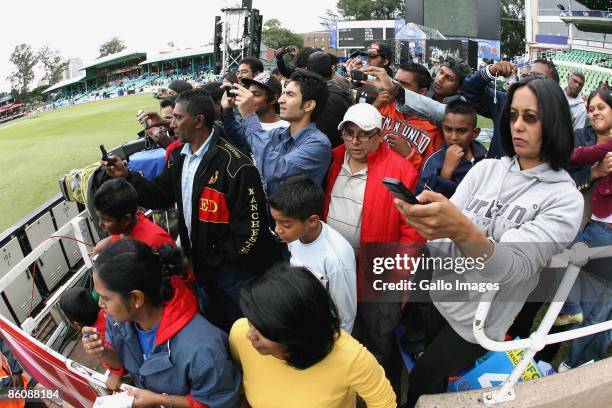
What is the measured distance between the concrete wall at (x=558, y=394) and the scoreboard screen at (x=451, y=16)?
28.3m

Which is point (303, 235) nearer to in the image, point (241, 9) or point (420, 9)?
point (241, 9)

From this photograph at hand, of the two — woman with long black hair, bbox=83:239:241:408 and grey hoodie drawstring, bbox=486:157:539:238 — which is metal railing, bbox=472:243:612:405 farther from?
woman with long black hair, bbox=83:239:241:408

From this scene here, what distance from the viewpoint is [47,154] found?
15.7 metres

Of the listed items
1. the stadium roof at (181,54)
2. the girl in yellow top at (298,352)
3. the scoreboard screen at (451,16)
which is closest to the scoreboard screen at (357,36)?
the stadium roof at (181,54)

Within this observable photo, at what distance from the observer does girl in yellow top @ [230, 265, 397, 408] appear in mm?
1340

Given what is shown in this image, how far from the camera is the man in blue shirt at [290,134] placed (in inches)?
94.7

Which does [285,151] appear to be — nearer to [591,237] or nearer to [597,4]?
[591,237]

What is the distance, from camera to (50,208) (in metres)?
4.49

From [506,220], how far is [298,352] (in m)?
0.80

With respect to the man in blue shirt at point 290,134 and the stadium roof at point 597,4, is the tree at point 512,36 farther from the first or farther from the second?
the man in blue shirt at point 290,134

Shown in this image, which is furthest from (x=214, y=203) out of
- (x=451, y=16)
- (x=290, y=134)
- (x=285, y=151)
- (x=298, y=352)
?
(x=451, y=16)

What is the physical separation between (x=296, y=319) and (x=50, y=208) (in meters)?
4.09

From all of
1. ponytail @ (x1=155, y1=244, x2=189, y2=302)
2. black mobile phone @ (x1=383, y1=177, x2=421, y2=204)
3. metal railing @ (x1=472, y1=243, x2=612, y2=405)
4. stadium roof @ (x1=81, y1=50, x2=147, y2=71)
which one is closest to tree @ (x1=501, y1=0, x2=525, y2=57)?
stadium roof @ (x1=81, y1=50, x2=147, y2=71)

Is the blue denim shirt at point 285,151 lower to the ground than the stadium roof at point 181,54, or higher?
lower
